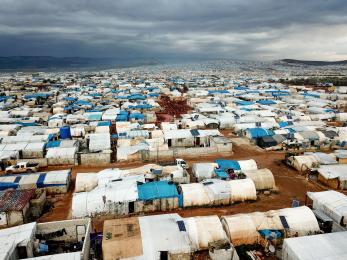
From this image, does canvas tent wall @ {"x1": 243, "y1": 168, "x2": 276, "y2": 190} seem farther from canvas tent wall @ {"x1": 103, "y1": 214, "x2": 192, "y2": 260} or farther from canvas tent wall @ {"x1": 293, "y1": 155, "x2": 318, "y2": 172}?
canvas tent wall @ {"x1": 103, "y1": 214, "x2": 192, "y2": 260}

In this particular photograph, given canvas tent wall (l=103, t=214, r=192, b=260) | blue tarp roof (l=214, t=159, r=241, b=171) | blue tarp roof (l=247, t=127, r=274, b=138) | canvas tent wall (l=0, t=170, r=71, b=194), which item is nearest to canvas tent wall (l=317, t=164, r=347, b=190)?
blue tarp roof (l=214, t=159, r=241, b=171)

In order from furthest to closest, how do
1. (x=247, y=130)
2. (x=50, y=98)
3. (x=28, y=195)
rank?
(x=50, y=98) < (x=247, y=130) < (x=28, y=195)

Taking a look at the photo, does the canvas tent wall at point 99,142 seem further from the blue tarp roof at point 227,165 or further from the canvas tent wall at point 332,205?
the canvas tent wall at point 332,205

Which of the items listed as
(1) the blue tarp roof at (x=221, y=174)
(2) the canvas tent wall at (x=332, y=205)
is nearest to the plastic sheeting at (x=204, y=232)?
(2) the canvas tent wall at (x=332, y=205)

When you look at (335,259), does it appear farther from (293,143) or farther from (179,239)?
(293,143)

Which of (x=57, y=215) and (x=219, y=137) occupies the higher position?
(x=219, y=137)

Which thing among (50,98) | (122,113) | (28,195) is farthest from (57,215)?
(50,98)

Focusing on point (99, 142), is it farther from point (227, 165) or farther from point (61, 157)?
point (227, 165)
